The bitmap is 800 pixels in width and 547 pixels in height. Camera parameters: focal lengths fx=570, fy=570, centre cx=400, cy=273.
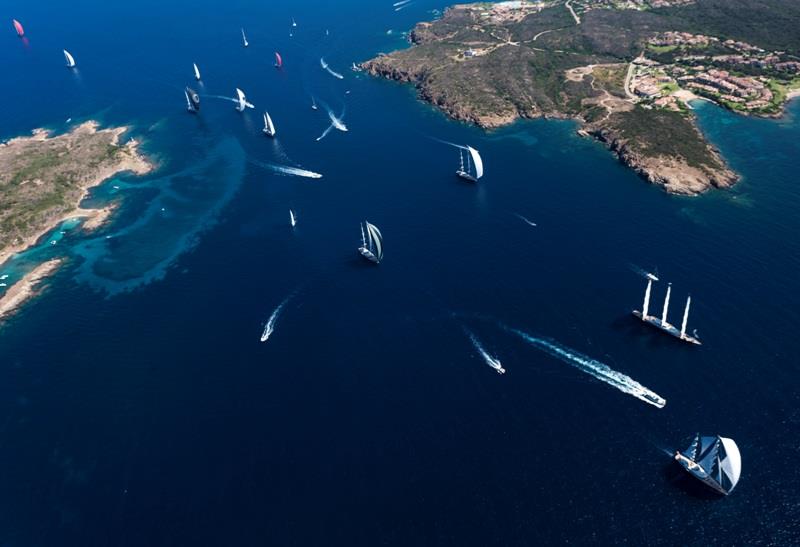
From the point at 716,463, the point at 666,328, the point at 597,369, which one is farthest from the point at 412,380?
the point at 666,328

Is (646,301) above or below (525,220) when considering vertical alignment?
below

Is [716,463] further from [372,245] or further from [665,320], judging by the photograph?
[372,245]

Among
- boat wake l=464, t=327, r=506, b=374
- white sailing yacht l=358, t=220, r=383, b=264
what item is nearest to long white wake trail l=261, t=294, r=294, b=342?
white sailing yacht l=358, t=220, r=383, b=264

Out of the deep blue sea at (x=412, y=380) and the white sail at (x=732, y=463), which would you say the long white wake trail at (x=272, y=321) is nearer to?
the deep blue sea at (x=412, y=380)

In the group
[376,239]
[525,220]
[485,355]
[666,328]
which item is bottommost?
[666,328]

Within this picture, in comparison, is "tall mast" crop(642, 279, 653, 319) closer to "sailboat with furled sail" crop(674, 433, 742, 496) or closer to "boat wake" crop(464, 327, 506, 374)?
"sailboat with furled sail" crop(674, 433, 742, 496)

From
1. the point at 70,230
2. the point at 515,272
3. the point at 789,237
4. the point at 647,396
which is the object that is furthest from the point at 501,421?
the point at 70,230
